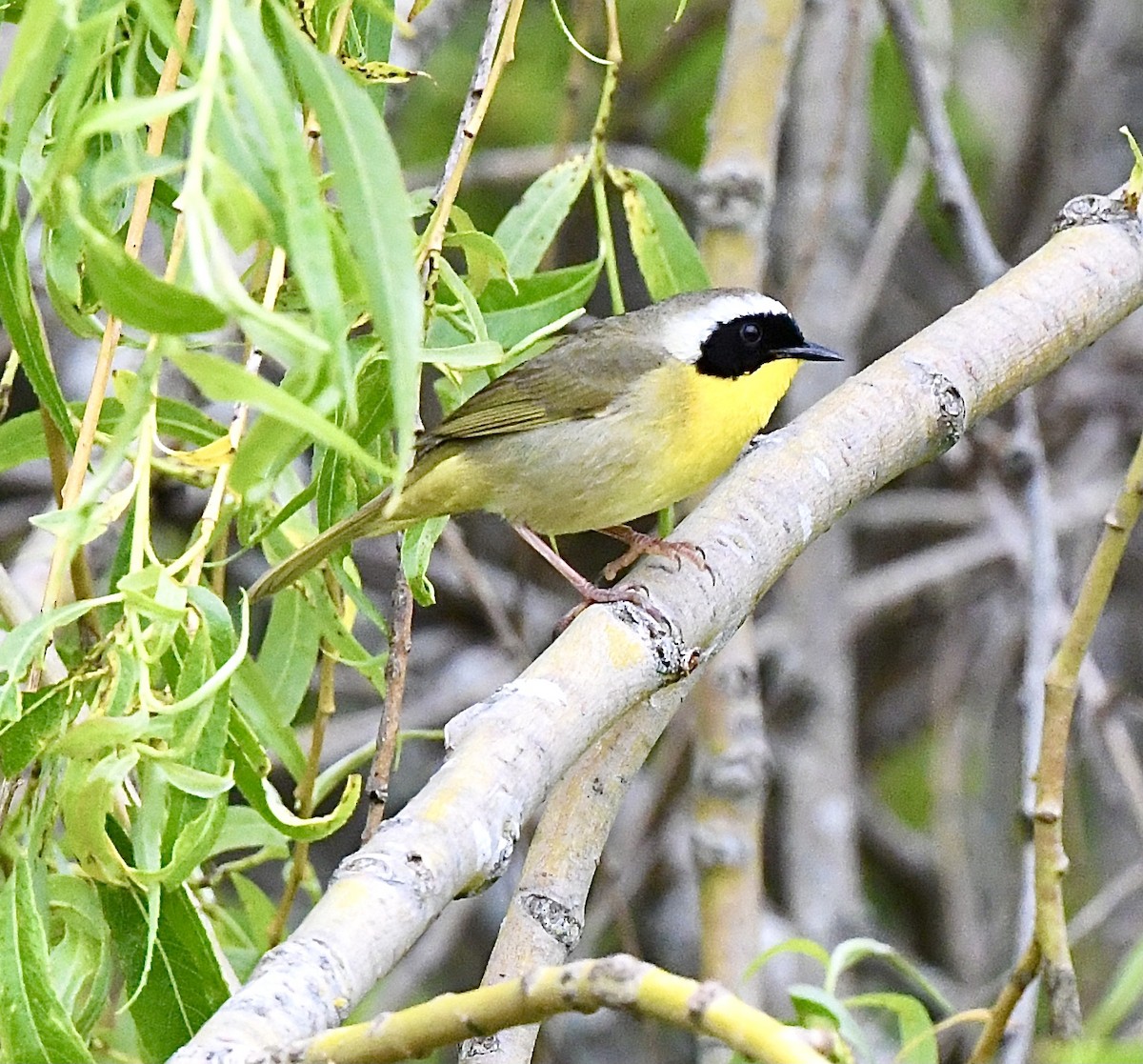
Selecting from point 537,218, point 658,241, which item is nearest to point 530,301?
point 537,218

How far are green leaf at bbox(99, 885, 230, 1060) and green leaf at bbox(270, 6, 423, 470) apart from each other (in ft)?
2.69

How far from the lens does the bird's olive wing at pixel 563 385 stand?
9.77 ft

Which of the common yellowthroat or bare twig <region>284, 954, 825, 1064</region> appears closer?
bare twig <region>284, 954, 825, 1064</region>

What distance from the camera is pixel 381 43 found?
2.06m

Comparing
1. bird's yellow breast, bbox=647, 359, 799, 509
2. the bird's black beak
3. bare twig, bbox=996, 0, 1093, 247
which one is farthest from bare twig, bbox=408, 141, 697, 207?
bird's yellow breast, bbox=647, 359, 799, 509

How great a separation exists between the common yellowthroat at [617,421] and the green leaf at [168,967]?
1.19m

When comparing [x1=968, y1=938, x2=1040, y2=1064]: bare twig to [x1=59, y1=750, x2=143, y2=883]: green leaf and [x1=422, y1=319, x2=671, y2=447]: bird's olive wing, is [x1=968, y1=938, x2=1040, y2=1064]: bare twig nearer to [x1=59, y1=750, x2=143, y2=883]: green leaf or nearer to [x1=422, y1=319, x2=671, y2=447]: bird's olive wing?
[x1=59, y1=750, x2=143, y2=883]: green leaf

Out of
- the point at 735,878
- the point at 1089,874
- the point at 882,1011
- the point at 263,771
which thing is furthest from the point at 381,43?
the point at 1089,874

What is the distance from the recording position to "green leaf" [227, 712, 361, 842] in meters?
1.66

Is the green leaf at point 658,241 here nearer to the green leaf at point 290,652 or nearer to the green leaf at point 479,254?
the green leaf at point 479,254

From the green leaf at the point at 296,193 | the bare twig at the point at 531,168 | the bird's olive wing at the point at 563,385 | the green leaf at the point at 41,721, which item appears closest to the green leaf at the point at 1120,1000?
the green leaf at the point at 296,193

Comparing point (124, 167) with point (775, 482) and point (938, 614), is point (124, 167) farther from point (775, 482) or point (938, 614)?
point (938, 614)

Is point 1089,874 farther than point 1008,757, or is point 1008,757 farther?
point 1008,757

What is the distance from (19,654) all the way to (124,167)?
47 cm
